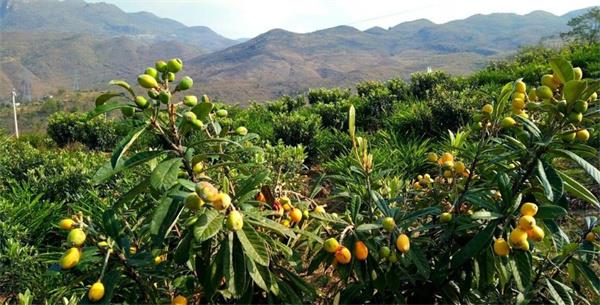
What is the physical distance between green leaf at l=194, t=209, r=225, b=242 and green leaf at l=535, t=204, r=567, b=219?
2.66ft

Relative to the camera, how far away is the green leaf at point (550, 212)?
1.07 m

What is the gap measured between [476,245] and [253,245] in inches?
23.0

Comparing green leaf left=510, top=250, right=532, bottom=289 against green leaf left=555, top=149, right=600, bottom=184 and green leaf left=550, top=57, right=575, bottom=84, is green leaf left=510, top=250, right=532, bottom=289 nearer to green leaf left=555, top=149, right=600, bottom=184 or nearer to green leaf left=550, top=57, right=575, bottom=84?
green leaf left=555, top=149, right=600, bottom=184

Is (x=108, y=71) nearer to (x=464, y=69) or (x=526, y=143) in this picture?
→ (x=464, y=69)

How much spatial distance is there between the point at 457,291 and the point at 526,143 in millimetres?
505

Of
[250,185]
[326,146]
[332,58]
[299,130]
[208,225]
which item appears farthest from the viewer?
[332,58]

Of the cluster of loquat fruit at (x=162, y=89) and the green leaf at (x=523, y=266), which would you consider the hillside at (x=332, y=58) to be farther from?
the green leaf at (x=523, y=266)

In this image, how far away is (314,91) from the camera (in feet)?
26.6

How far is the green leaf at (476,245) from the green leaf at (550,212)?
0.12 meters

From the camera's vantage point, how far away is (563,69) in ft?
3.68

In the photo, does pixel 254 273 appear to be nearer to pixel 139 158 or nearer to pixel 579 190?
pixel 139 158

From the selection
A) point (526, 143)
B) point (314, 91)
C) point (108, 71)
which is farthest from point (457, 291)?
point (108, 71)

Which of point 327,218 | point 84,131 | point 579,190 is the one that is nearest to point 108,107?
point 327,218

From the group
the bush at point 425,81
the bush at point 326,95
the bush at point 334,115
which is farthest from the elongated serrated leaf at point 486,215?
the bush at point 326,95
